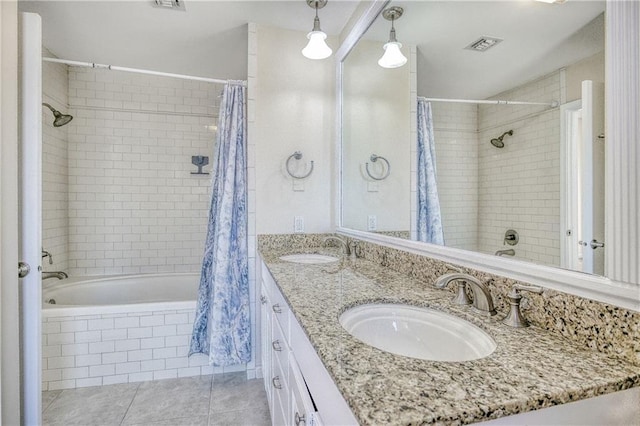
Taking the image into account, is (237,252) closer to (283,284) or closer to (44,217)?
(283,284)

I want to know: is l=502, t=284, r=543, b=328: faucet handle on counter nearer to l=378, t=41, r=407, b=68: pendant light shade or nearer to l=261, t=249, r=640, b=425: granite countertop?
l=261, t=249, r=640, b=425: granite countertop

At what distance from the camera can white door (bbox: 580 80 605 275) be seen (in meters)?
0.71

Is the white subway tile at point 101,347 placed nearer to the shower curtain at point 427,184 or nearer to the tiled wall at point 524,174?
the shower curtain at point 427,184

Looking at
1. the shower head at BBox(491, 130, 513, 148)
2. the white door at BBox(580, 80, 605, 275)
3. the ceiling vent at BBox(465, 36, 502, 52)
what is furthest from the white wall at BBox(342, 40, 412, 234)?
the white door at BBox(580, 80, 605, 275)

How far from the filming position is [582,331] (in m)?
0.70

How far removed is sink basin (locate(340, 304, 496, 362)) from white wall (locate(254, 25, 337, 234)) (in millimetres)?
1365

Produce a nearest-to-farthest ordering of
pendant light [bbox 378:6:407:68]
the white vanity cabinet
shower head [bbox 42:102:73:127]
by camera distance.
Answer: the white vanity cabinet
pendant light [bbox 378:6:407:68]
shower head [bbox 42:102:73:127]

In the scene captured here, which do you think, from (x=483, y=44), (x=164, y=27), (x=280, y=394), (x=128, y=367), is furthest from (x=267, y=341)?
(x=164, y=27)

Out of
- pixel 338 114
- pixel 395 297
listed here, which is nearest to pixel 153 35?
pixel 338 114

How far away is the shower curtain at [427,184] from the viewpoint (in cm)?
132

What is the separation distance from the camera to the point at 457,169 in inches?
47.8

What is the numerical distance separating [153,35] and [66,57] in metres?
1.00

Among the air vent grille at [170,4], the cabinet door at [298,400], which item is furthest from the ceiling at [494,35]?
the air vent grille at [170,4]

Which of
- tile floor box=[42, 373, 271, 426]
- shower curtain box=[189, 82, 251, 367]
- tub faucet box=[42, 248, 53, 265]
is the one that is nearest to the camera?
tile floor box=[42, 373, 271, 426]
